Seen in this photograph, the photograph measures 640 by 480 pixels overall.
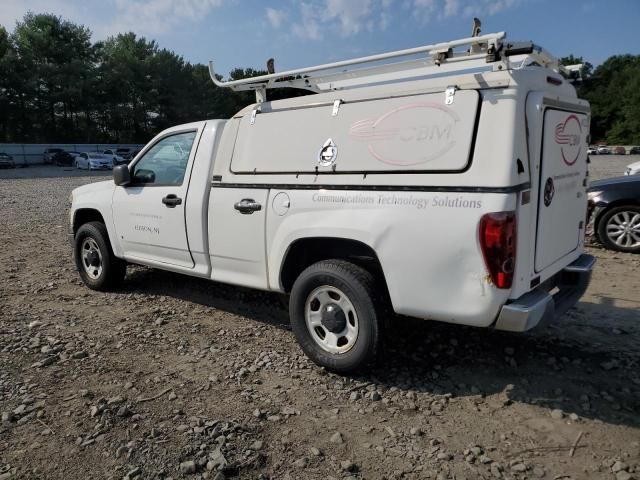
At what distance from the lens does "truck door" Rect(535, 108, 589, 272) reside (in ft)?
10.8

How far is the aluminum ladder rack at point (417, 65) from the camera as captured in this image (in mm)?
3082

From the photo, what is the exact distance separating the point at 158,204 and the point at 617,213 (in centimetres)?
626

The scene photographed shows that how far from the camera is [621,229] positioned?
707 centimetres

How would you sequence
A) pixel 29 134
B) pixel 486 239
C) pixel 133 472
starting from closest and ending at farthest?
pixel 133 472, pixel 486 239, pixel 29 134

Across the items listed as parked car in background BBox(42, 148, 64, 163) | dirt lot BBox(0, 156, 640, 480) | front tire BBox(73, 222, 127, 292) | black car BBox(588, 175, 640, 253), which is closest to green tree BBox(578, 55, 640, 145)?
parked car in background BBox(42, 148, 64, 163)

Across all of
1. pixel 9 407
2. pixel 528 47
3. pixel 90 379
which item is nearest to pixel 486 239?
pixel 528 47

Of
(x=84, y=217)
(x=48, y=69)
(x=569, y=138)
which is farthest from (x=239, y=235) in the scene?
(x=48, y=69)

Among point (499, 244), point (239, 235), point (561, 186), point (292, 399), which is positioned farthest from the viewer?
point (239, 235)

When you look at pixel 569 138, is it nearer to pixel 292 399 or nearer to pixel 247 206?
pixel 247 206

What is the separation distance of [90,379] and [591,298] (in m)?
4.88

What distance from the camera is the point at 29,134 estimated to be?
50625 mm

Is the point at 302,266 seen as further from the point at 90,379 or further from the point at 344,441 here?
the point at 90,379

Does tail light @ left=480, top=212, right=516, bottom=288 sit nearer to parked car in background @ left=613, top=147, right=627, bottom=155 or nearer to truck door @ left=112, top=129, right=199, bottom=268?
truck door @ left=112, top=129, right=199, bottom=268

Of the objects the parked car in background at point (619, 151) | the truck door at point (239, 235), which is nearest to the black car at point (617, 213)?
the truck door at point (239, 235)
